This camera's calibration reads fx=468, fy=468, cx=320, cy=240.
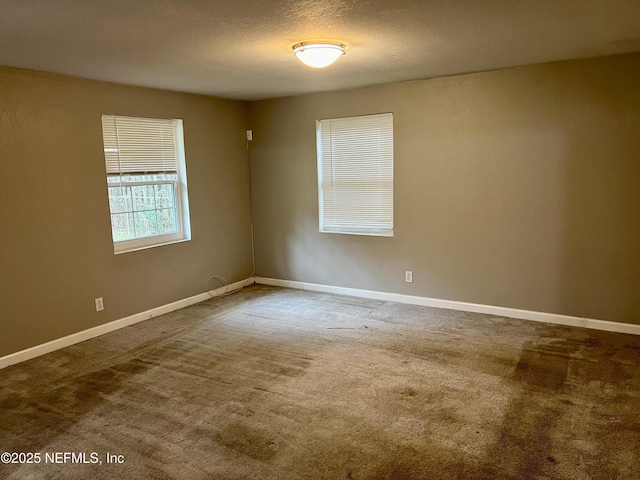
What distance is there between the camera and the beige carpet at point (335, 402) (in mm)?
2330

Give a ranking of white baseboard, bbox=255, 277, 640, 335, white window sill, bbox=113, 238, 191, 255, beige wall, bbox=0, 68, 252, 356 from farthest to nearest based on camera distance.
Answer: white window sill, bbox=113, 238, 191, 255, white baseboard, bbox=255, 277, 640, 335, beige wall, bbox=0, 68, 252, 356

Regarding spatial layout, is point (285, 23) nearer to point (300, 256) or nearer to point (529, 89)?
point (529, 89)

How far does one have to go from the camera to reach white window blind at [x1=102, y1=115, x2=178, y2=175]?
4293 mm

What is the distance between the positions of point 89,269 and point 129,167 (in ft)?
3.39

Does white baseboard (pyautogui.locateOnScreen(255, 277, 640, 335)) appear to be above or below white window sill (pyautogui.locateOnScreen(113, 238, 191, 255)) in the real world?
below

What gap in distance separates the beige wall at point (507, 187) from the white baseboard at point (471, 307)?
58 millimetres

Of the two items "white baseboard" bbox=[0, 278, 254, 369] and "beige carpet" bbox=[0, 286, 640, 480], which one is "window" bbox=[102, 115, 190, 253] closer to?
"white baseboard" bbox=[0, 278, 254, 369]

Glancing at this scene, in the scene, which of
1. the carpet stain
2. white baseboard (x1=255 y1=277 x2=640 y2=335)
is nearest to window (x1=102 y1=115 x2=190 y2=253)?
white baseboard (x1=255 y1=277 x2=640 y2=335)

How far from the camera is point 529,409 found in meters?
2.77

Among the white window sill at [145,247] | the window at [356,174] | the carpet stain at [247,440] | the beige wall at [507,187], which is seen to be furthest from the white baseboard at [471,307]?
the carpet stain at [247,440]

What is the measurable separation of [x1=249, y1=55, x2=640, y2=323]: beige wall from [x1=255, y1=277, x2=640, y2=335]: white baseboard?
58 millimetres

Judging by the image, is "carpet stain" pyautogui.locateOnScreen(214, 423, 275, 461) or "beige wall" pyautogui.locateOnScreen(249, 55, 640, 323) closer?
"carpet stain" pyautogui.locateOnScreen(214, 423, 275, 461)

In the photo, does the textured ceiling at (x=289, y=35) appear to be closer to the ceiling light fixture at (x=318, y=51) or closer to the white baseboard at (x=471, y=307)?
the ceiling light fixture at (x=318, y=51)

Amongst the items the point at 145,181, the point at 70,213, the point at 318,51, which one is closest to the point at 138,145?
the point at 145,181
